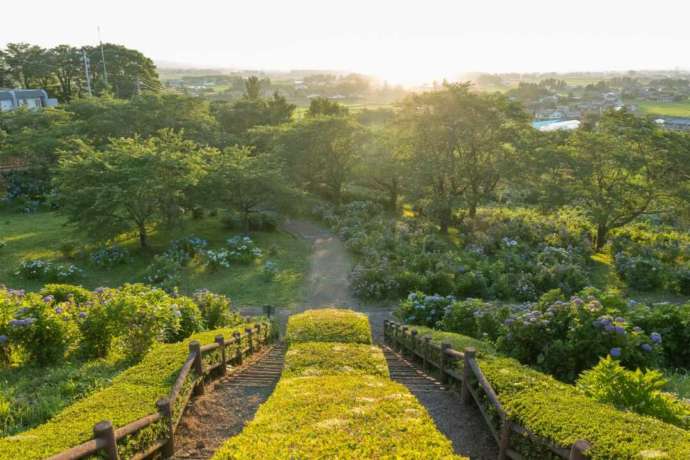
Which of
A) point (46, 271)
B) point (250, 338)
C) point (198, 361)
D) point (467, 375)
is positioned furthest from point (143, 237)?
point (467, 375)

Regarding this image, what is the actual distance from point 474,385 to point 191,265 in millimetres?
15098

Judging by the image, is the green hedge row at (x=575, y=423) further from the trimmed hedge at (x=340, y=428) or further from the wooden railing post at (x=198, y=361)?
the wooden railing post at (x=198, y=361)

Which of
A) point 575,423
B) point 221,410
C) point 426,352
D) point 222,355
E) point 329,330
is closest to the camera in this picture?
point 575,423

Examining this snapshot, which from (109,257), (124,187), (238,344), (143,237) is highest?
(124,187)

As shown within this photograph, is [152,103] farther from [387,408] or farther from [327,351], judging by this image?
[387,408]

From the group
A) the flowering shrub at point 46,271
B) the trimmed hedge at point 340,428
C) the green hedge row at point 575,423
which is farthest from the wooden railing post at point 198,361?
the flowering shrub at point 46,271

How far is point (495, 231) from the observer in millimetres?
22344

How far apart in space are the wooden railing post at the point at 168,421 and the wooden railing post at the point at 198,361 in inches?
51.7

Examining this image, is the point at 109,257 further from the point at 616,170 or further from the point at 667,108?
the point at 667,108

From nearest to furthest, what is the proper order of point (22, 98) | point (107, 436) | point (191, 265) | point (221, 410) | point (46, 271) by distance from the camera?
point (107, 436)
point (221, 410)
point (46, 271)
point (191, 265)
point (22, 98)

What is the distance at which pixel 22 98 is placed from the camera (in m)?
47.8

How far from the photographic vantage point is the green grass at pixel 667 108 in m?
93.8

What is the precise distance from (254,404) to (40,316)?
4.16 m

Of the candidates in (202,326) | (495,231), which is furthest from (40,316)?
(495,231)
